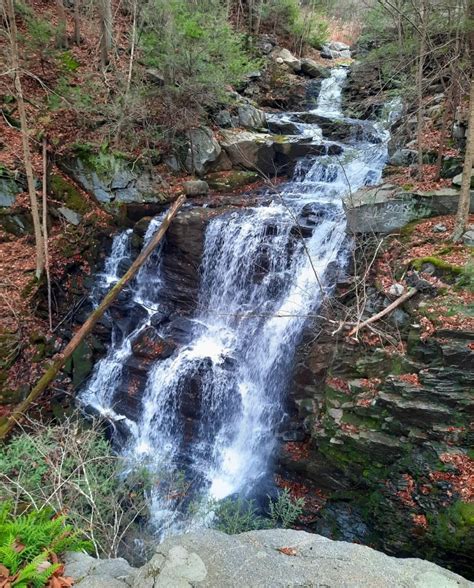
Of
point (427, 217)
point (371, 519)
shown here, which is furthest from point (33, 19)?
point (371, 519)

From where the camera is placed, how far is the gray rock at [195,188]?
12.8 metres

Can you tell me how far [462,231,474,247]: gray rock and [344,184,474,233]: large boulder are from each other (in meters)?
1.19

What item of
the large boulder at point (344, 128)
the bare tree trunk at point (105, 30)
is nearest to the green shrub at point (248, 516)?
the large boulder at point (344, 128)

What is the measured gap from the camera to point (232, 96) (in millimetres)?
14922

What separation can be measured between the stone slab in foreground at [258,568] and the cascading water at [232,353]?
376 cm

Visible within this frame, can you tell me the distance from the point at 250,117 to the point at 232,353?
32.6ft

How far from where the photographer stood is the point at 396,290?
7.14 metres

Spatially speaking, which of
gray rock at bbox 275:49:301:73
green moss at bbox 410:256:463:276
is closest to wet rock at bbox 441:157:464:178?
green moss at bbox 410:256:463:276

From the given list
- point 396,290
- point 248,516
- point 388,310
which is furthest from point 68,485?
point 396,290

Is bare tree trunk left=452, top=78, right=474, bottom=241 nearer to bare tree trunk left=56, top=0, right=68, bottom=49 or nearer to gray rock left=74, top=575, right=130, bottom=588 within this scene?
gray rock left=74, top=575, right=130, bottom=588

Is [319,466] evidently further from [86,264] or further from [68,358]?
[86,264]

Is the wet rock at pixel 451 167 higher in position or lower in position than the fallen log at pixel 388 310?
higher

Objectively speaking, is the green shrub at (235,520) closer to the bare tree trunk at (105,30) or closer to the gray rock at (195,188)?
the gray rock at (195,188)

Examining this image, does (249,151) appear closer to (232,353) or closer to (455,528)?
(232,353)
